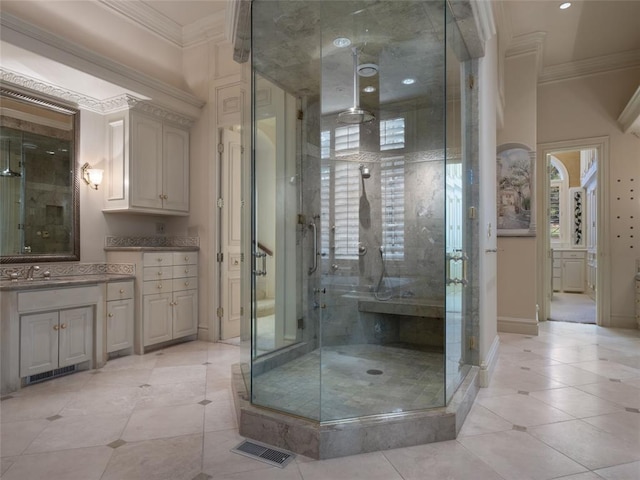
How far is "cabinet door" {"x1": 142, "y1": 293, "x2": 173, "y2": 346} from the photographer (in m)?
3.70

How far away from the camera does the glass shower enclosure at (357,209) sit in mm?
2555

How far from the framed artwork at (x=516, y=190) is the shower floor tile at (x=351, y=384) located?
2.37 metres

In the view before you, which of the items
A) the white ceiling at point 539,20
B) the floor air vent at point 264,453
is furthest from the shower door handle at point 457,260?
the white ceiling at point 539,20

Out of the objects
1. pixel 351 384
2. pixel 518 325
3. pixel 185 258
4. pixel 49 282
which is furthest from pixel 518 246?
pixel 49 282

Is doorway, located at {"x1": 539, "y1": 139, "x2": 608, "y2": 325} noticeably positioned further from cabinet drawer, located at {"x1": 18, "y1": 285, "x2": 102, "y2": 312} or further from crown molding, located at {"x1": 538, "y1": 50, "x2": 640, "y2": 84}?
cabinet drawer, located at {"x1": 18, "y1": 285, "x2": 102, "y2": 312}

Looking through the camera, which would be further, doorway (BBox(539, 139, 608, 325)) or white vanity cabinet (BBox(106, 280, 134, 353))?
doorway (BBox(539, 139, 608, 325))

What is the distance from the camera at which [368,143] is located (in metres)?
3.84

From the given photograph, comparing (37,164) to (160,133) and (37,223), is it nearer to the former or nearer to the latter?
(37,223)

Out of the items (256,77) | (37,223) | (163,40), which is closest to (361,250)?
(256,77)

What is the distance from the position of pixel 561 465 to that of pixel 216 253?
347cm

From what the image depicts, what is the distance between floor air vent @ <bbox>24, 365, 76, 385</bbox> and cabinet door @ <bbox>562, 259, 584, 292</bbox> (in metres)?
8.75

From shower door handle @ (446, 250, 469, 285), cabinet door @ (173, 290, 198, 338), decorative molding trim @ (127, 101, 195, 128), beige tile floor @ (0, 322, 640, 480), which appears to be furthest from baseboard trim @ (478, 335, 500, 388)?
decorative molding trim @ (127, 101, 195, 128)

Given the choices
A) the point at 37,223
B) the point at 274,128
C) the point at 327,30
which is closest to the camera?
the point at 327,30

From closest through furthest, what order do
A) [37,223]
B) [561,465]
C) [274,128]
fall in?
[561,465], [274,128], [37,223]
